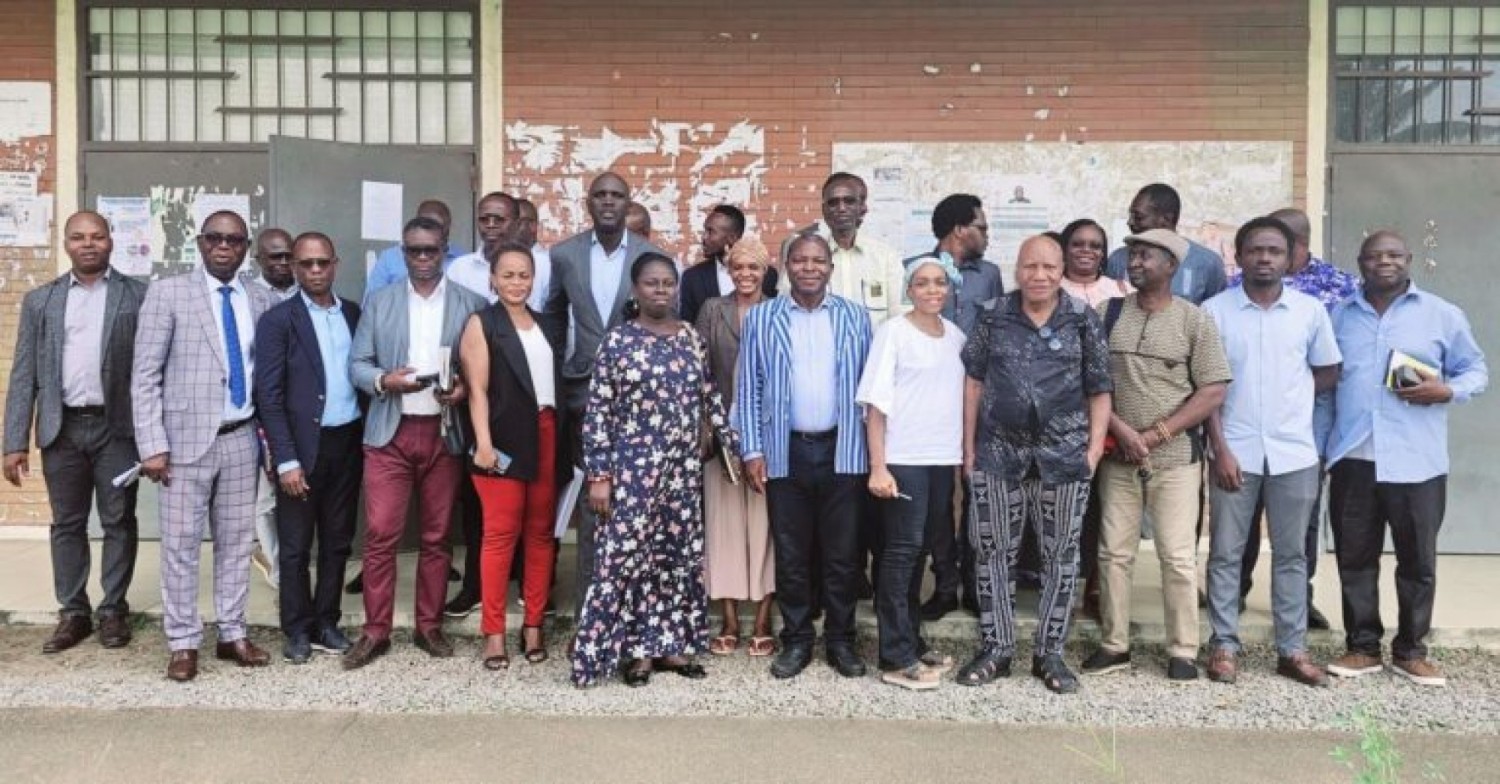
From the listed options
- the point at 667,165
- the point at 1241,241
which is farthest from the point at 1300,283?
the point at 667,165

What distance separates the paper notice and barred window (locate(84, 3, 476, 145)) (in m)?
0.70

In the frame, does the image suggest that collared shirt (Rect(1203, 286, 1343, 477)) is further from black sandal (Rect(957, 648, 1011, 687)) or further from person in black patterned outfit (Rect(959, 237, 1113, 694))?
black sandal (Rect(957, 648, 1011, 687))

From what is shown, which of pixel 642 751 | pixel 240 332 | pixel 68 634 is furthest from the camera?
pixel 68 634

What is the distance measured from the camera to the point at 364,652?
516 cm

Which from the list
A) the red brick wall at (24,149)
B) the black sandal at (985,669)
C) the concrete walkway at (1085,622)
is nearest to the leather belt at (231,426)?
the concrete walkway at (1085,622)

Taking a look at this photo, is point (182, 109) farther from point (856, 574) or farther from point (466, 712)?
point (856, 574)

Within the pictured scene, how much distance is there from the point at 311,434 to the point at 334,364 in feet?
1.09

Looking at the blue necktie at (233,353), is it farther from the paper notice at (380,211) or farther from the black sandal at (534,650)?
the paper notice at (380,211)

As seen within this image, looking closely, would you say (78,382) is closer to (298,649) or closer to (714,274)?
(298,649)

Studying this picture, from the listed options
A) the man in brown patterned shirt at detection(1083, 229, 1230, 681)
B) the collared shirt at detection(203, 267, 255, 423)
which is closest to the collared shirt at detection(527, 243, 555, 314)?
the collared shirt at detection(203, 267, 255, 423)

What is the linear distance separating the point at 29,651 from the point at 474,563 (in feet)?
6.73

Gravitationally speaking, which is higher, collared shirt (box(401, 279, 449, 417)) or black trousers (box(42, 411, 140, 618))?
collared shirt (box(401, 279, 449, 417))

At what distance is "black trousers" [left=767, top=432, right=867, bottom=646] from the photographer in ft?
16.1

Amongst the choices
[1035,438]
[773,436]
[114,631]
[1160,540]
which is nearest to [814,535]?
[773,436]
